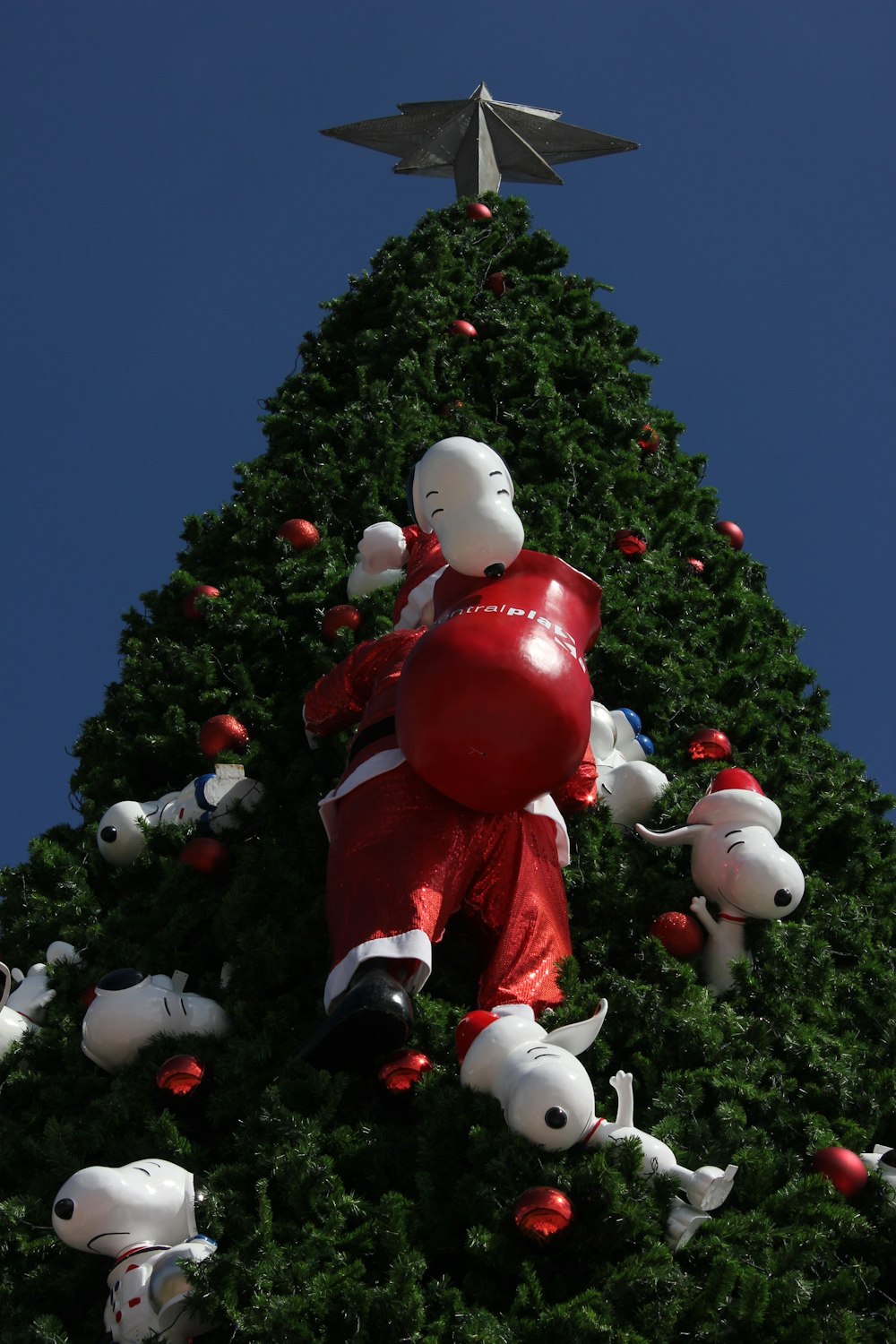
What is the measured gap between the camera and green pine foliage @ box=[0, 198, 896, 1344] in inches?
111

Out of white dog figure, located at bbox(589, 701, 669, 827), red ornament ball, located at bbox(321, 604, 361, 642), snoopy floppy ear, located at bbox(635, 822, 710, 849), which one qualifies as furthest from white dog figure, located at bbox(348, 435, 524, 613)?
red ornament ball, located at bbox(321, 604, 361, 642)

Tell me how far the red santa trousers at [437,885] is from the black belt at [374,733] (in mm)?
171

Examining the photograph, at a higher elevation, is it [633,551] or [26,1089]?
[633,551]

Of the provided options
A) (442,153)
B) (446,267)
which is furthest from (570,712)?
(442,153)

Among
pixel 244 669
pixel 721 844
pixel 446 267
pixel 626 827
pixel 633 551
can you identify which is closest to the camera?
pixel 721 844

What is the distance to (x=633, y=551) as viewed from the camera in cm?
575

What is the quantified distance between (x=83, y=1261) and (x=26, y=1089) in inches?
27.3

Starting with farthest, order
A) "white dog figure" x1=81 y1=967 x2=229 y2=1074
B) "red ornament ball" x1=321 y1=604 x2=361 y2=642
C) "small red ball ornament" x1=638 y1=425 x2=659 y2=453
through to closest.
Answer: "small red ball ornament" x1=638 y1=425 x2=659 y2=453 < "red ornament ball" x1=321 y1=604 x2=361 y2=642 < "white dog figure" x1=81 y1=967 x2=229 y2=1074

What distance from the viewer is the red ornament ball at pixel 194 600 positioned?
5305 mm

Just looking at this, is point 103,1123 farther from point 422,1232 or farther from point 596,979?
point 596,979

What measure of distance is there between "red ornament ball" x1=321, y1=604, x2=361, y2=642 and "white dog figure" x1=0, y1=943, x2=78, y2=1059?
1393 millimetres

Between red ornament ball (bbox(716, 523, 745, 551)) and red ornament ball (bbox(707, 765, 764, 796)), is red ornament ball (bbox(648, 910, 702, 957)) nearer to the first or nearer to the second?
red ornament ball (bbox(707, 765, 764, 796))

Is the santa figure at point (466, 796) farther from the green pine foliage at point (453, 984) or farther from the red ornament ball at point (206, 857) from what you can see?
the red ornament ball at point (206, 857)

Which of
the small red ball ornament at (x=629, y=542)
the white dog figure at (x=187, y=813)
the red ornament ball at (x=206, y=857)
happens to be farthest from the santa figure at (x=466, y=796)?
the small red ball ornament at (x=629, y=542)
